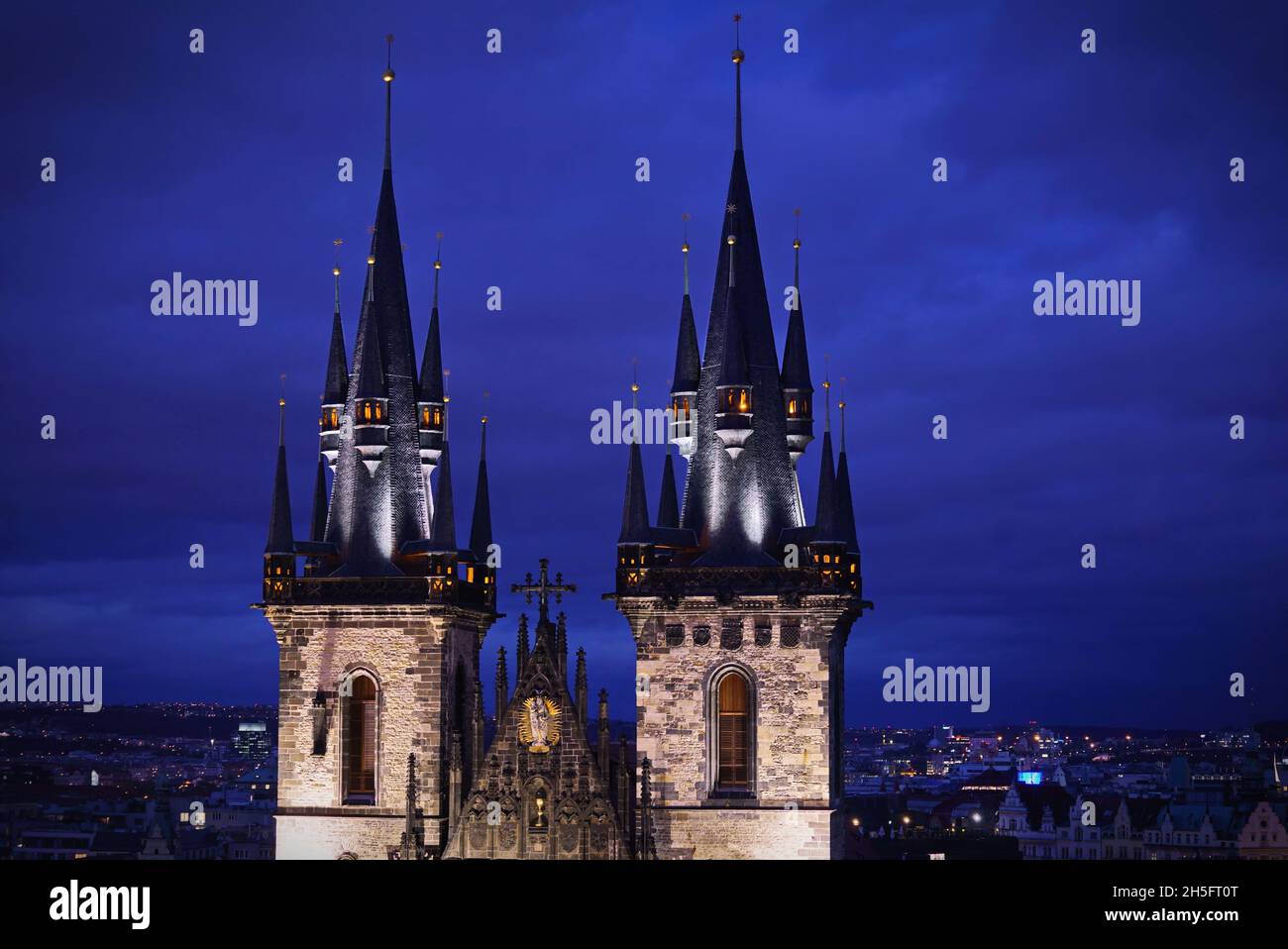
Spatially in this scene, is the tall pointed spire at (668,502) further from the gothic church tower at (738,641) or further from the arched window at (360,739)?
the arched window at (360,739)

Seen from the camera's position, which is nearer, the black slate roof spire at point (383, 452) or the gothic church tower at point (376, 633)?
the gothic church tower at point (376, 633)

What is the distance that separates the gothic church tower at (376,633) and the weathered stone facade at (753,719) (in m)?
Result: 4.59

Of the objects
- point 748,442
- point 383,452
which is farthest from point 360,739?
point 748,442

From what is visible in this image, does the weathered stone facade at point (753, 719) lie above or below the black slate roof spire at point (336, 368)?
below

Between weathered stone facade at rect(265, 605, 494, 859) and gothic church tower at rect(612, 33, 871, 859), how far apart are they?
15.5 feet

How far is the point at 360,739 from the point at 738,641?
30.5 feet

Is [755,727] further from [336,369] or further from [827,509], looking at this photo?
[336,369]

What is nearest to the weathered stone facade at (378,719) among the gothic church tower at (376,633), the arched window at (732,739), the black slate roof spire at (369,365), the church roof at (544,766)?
the gothic church tower at (376,633)

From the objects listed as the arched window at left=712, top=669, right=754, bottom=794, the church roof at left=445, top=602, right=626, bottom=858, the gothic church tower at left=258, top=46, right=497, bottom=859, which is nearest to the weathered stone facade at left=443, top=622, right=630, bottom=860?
the church roof at left=445, top=602, right=626, bottom=858

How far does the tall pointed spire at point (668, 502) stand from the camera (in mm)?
52031
